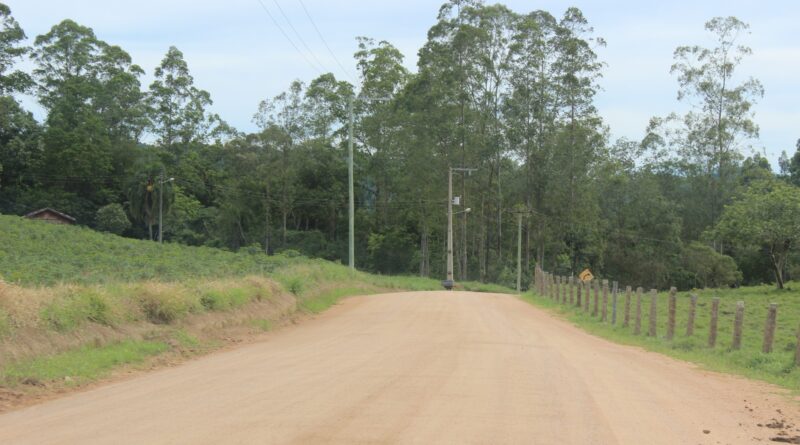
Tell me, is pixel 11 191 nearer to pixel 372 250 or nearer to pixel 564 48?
pixel 372 250

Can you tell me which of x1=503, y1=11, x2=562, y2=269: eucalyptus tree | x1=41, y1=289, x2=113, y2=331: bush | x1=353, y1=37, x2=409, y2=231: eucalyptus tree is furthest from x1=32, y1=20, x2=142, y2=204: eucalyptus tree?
x1=41, y1=289, x2=113, y2=331: bush

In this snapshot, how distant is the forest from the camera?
59.5 m

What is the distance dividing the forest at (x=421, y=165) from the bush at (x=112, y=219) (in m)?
0.19

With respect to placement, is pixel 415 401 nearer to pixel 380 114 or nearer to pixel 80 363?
pixel 80 363

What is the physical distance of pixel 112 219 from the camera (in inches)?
2660

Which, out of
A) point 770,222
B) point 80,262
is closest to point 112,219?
point 80,262

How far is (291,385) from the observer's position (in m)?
9.33

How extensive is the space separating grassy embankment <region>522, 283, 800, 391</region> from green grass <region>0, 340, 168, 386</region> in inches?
415

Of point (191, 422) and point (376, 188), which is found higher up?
point (376, 188)

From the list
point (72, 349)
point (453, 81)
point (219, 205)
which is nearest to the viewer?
point (72, 349)

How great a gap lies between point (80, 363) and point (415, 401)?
566 centimetres

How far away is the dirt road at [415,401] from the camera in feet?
22.5

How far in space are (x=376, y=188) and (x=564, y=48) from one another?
26.8 metres

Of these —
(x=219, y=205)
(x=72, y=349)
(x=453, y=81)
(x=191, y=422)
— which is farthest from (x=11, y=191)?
(x=191, y=422)
